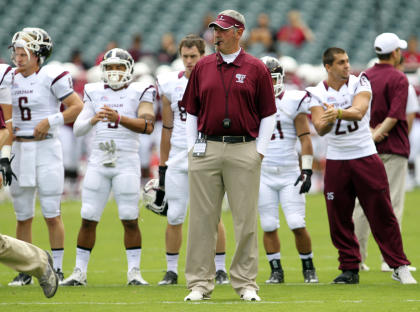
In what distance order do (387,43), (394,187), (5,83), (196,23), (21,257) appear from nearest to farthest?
(21,257) < (5,83) < (387,43) < (394,187) < (196,23)

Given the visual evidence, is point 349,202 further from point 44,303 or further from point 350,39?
point 350,39

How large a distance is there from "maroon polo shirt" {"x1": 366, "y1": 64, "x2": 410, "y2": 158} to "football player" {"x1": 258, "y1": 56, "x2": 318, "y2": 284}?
2.90ft

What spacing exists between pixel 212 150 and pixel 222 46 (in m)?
0.70

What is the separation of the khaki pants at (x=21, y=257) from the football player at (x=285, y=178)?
2.34 m

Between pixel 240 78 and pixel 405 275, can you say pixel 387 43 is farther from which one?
pixel 240 78

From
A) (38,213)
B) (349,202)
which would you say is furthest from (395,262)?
(38,213)

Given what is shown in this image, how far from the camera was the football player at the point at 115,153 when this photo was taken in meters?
7.14

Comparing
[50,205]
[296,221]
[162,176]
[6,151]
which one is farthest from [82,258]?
[296,221]

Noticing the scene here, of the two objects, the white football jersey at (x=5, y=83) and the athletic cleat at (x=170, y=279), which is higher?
the white football jersey at (x=5, y=83)

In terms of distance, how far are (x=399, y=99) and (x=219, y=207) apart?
8.14 ft

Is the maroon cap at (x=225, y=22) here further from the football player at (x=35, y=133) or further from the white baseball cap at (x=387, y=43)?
the white baseball cap at (x=387, y=43)

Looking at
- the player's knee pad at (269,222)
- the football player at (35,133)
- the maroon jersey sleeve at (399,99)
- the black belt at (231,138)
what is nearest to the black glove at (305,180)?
the player's knee pad at (269,222)

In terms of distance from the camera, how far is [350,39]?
2228 cm

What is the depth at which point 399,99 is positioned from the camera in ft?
25.0
